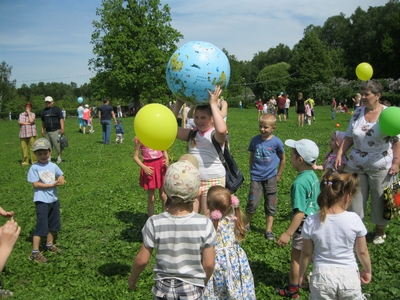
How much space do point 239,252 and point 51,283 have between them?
102 inches

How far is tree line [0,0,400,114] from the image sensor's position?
144 ft

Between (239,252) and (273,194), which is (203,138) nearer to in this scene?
(239,252)

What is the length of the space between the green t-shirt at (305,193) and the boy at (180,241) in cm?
129

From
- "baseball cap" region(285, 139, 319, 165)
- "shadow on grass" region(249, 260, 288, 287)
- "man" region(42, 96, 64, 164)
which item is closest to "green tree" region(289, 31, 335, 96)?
"man" region(42, 96, 64, 164)

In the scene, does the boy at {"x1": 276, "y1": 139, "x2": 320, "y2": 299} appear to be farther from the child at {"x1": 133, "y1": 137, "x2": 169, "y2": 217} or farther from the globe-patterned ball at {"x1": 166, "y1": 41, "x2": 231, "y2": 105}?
the child at {"x1": 133, "y1": 137, "x2": 169, "y2": 217}

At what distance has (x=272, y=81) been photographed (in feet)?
230

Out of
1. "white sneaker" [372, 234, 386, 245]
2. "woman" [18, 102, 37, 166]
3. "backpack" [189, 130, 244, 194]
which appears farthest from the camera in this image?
"woman" [18, 102, 37, 166]

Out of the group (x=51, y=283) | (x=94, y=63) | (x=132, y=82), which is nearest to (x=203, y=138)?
(x=51, y=283)

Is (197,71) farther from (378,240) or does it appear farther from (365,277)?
(378,240)

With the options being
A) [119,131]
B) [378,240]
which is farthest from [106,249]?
[119,131]

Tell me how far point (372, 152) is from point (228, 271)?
2.75 metres

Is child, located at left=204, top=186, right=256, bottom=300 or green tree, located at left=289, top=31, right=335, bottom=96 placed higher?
green tree, located at left=289, top=31, right=335, bottom=96

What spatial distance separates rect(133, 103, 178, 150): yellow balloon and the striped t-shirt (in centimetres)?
120

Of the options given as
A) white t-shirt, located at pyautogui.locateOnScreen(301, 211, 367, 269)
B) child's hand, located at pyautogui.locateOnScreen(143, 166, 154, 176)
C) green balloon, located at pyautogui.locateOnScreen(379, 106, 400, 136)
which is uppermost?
green balloon, located at pyautogui.locateOnScreen(379, 106, 400, 136)
